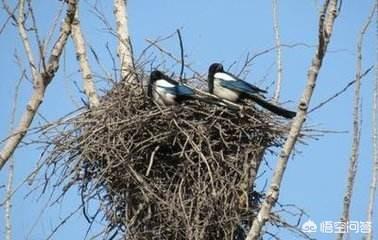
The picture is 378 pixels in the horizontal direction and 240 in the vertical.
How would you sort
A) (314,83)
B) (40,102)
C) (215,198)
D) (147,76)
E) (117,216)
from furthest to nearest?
(147,76) < (117,216) < (215,198) < (40,102) < (314,83)

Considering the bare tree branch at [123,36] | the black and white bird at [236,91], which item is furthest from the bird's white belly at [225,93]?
the bare tree branch at [123,36]

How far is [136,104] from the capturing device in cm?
452

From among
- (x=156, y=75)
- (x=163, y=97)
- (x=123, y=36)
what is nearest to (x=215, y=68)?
(x=156, y=75)

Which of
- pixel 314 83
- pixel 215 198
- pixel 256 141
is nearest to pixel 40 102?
pixel 314 83

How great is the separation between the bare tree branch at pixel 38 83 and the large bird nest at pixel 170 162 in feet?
4.15

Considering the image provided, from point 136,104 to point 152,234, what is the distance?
2.40 ft

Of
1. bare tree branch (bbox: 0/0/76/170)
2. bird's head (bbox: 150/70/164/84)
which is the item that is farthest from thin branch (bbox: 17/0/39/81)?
bird's head (bbox: 150/70/164/84)

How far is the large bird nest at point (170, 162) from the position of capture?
421 centimetres

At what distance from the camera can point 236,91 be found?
4.64 metres

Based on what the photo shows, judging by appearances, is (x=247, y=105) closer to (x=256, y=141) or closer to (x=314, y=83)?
(x=256, y=141)

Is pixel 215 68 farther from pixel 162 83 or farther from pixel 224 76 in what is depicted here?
pixel 162 83

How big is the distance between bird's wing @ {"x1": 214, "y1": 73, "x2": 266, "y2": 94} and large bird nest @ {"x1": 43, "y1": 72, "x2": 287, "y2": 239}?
0.16m

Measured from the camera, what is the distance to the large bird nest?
421cm

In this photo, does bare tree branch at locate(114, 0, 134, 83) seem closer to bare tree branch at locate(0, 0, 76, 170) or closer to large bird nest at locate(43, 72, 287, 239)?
large bird nest at locate(43, 72, 287, 239)
